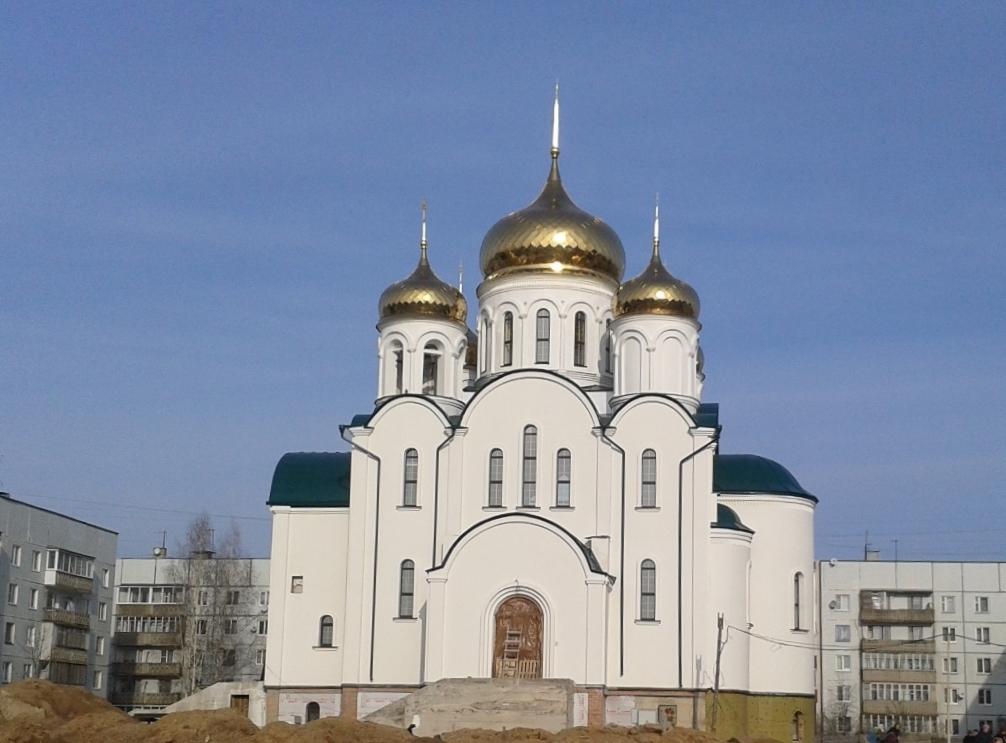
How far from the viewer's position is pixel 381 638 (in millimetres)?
29609

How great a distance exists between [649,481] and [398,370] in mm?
6380

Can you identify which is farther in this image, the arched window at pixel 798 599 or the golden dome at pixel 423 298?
the golden dome at pixel 423 298

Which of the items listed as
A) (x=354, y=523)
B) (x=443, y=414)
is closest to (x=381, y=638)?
(x=354, y=523)

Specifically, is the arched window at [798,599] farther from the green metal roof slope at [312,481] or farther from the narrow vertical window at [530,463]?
the green metal roof slope at [312,481]

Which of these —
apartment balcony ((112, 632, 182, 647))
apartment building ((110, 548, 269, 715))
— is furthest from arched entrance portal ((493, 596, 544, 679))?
apartment balcony ((112, 632, 182, 647))

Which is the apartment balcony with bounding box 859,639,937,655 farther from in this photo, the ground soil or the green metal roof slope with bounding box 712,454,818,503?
the ground soil

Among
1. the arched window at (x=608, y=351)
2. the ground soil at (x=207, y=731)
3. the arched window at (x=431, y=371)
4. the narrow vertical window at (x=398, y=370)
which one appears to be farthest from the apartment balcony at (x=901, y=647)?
the ground soil at (x=207, y=731)

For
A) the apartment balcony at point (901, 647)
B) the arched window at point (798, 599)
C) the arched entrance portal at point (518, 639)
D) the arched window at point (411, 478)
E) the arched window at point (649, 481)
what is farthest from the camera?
the apartment balcony at point (901, 647)

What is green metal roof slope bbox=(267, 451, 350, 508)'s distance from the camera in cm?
3145

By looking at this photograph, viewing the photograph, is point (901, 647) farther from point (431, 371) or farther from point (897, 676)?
point (431, 371)

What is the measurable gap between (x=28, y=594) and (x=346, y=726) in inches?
979

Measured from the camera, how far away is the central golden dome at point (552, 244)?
3158cm

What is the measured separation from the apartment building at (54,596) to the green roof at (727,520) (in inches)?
809

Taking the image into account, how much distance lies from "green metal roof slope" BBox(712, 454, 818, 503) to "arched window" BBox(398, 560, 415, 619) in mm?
6475
